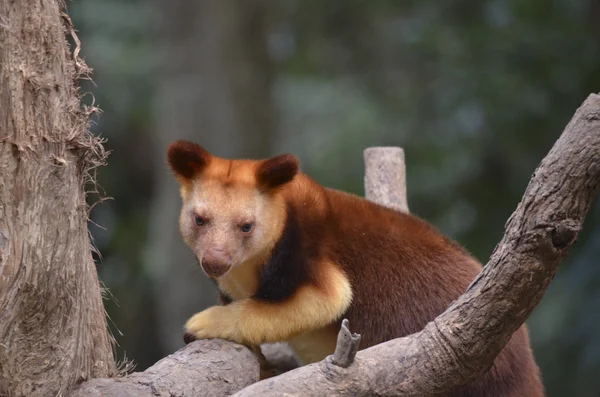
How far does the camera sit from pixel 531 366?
166 inches

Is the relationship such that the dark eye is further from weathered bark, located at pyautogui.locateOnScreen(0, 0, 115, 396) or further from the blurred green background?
the blurred green background

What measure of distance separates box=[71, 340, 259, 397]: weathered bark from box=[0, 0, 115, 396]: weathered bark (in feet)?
0.55

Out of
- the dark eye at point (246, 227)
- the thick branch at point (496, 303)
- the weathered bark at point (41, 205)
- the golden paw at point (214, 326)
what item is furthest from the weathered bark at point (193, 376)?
the dark eye at point (246, 227)

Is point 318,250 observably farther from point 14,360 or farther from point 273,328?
point 14,360

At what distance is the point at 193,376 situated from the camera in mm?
3545

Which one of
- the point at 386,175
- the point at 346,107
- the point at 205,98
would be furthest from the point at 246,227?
the point at 346,107

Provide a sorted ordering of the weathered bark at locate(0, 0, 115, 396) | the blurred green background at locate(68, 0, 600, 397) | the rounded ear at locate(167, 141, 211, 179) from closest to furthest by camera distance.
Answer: the weathered bark at locate(0, 0, 115, 396), the rounded ear at locate(167, 141, 211, 179), the blurred green background at locate(68, 0, 600, 397)

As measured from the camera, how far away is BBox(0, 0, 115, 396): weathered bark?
3.14 m

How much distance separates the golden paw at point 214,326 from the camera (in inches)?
158

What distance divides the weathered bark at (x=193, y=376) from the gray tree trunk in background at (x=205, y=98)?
5.95 m

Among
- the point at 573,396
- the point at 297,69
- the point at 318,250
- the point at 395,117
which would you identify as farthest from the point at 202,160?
the point at 297,69

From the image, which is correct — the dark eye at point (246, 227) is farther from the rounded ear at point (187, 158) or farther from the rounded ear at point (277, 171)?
the rounded ear at point (187, 158)

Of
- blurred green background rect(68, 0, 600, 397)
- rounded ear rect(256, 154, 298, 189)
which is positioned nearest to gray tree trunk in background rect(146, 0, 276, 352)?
blurred green background rect(68, 0, 600, 397)

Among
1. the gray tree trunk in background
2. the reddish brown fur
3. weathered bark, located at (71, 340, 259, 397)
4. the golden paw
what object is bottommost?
weathered bark, located at (71, 340, 259, 397)
